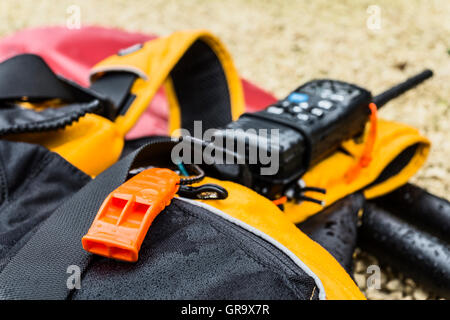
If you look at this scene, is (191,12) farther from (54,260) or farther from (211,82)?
A: (54,260)

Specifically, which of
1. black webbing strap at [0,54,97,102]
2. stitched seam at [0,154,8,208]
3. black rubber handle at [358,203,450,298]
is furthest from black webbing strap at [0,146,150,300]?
black rubber handle at [358,203,450,298]

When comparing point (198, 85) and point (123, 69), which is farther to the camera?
point (198, 85)

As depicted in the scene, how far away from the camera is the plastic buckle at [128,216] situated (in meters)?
0.38

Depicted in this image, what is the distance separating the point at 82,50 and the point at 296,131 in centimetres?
92

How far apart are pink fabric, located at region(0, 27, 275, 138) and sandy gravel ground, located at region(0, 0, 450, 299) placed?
0.52m

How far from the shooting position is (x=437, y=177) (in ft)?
3.62

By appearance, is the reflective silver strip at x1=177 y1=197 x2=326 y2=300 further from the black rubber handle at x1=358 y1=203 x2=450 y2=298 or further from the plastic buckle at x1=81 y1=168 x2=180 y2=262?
the black rubber handle at x1=358 y1=203 x2=450 y2=298

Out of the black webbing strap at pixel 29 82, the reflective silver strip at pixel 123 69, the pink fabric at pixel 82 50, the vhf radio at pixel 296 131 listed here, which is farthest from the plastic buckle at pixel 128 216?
the pink fabric at pixel 82 50

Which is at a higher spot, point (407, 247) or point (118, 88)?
point (118, 88)

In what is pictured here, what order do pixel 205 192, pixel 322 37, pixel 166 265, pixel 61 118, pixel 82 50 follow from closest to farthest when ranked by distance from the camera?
pixel 166 265
pixel 205 192
pixel 61 118
pixel 82 50
pixel 322 37

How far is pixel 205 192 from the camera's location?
0.49 meters

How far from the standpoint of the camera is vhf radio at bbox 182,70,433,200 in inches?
23.0

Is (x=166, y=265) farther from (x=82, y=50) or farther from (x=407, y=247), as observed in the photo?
(x=82, y=50)

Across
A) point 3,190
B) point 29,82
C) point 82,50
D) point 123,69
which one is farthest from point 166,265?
point 82,50
